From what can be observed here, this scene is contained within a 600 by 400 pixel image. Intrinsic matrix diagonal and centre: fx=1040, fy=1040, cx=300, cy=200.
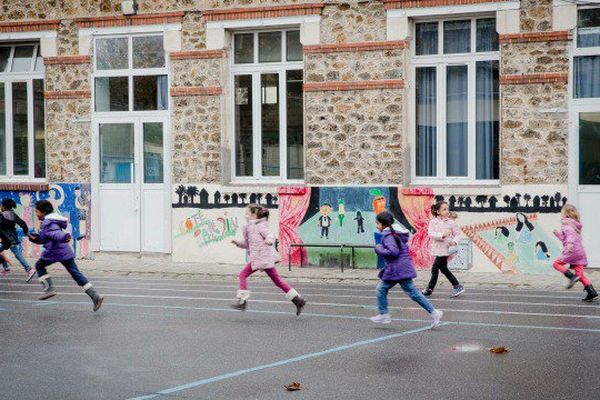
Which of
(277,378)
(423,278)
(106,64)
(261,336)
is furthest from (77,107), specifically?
(277,378)

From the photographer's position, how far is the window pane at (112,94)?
2208 cm

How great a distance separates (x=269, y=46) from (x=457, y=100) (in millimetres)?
4048

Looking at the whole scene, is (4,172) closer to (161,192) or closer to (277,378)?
(161,192)

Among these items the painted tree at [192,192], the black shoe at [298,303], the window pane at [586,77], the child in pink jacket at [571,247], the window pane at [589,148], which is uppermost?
the window pane at [586,77]

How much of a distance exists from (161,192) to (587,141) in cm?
871

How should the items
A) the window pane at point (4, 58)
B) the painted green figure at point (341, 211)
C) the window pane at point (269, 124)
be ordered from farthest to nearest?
the window pane at point (4, 58) < the window pane at point (269, 124) < the painted green figure at point (341, 211)

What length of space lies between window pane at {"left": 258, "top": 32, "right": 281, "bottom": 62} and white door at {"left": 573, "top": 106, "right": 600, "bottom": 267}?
6.17m

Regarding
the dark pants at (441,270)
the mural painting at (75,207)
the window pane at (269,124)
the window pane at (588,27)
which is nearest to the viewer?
the dark pants at (441,270)

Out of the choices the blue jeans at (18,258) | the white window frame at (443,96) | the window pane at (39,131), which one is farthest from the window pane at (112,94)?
the white window frame at (443,96)

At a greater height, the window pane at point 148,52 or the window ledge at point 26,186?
the window pane at point 148,52

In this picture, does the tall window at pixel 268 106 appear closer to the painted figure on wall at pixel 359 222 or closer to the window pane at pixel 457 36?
the painted figure on wall at pixel 359 222

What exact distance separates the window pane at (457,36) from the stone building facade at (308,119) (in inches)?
1.0

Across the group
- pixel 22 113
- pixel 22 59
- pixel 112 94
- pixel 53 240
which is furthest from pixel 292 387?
pixel 22 59

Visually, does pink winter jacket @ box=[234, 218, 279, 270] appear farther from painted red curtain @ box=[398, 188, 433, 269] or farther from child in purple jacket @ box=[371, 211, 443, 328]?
painted red curtain @ box=[398, 188, 433, 269]
